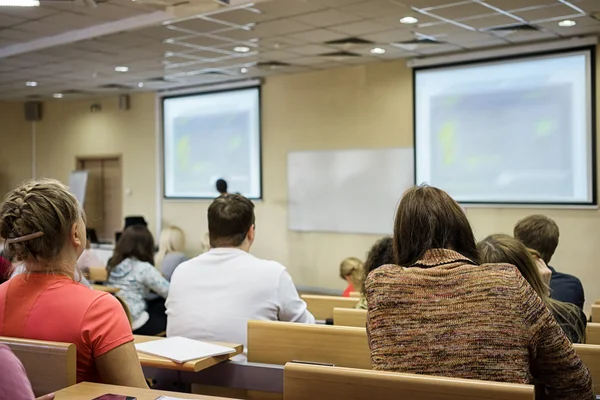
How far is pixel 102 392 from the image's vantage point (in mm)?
1560

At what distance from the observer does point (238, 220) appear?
296cm

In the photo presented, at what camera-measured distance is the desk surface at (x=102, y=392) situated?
1.52 meters

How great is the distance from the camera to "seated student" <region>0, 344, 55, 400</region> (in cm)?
121

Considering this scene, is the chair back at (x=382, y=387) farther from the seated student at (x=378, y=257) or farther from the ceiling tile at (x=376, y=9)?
the ceiling tile at (x=376, y=9)

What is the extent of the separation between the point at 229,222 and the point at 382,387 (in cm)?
158

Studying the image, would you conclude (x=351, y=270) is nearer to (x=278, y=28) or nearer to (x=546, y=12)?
(x=278, y=28)

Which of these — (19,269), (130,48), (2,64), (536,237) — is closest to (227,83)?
(130,48)

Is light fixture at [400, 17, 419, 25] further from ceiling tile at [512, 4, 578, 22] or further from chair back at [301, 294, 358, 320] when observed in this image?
chair back at [301, 294, 358, 320]

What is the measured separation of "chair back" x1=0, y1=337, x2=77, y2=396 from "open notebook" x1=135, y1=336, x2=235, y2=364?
0.50m

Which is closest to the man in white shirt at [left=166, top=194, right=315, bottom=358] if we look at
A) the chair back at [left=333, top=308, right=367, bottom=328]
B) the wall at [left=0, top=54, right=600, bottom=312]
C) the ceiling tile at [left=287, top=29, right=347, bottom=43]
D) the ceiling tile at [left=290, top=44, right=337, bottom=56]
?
the chair back at [left=333, top=308, right=367, bottom=328]

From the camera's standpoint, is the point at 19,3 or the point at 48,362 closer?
the point at 48,362

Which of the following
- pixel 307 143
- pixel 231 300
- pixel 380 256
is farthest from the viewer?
pixel 307 143

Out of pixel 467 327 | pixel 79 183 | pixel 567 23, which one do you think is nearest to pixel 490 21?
pixel 567 23

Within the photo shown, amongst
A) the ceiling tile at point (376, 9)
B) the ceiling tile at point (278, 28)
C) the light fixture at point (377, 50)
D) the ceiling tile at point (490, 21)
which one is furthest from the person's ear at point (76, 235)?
the light fixture at point (377, 50)
